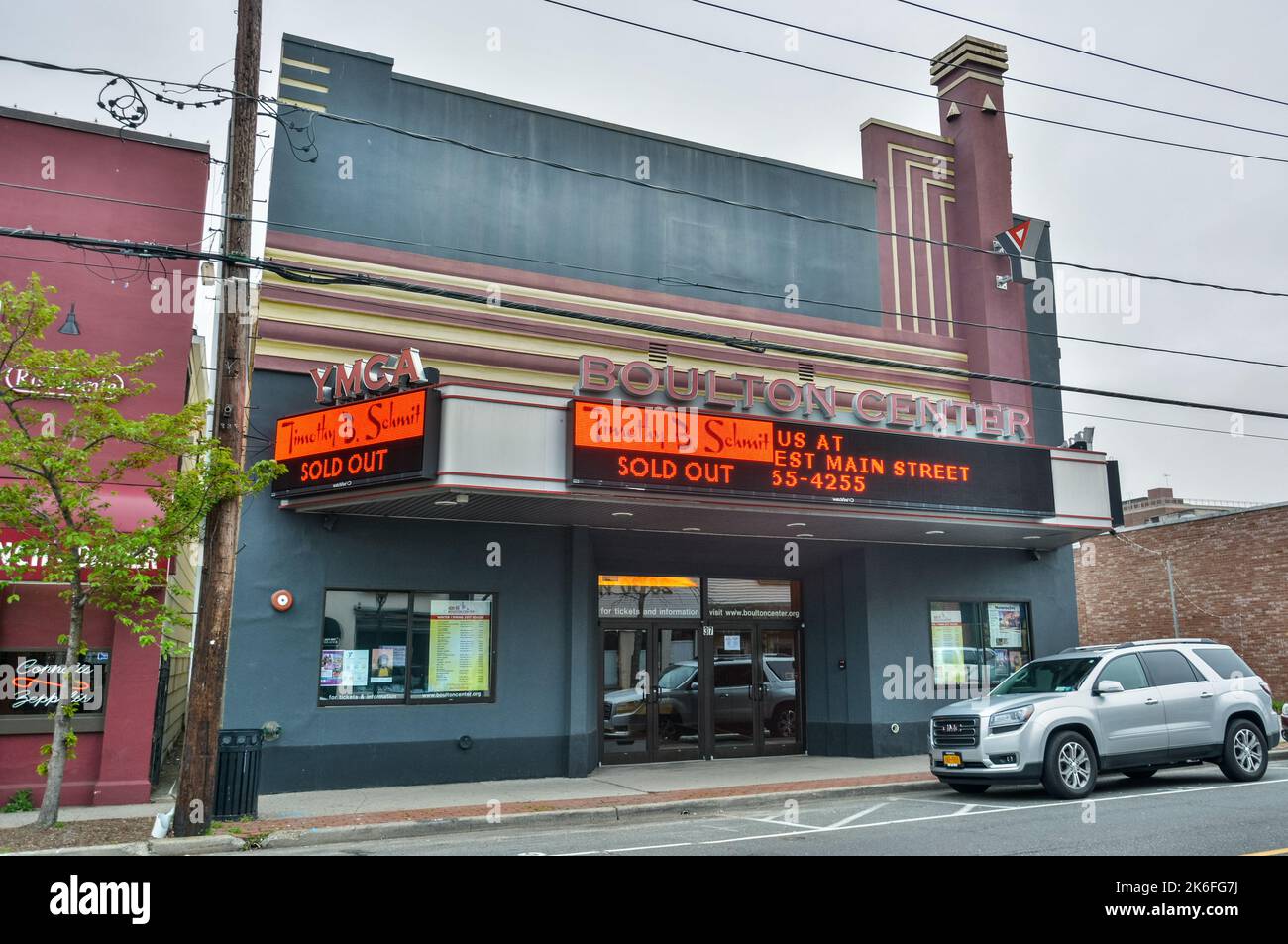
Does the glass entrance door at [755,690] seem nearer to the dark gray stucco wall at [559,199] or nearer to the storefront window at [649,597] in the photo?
the storefront window at [649,597]

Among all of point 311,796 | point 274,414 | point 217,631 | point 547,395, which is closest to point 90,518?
point 217,631

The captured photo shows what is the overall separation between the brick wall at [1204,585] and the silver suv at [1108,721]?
41.8 feet

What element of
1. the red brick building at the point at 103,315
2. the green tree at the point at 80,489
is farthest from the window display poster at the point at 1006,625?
the red brick building at the point at 103,315

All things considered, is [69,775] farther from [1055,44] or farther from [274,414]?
[1055,44]

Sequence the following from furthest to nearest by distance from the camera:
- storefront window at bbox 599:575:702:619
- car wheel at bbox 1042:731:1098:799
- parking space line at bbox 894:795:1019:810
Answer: storefront window at bbox 599:575:702:619 → car wheel at bbox 1042:731:1098:799 → parking space line at bbox 894:795:1019:810

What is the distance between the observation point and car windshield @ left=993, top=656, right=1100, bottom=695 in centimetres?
1331

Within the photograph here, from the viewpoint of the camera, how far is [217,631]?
1098 centimetres

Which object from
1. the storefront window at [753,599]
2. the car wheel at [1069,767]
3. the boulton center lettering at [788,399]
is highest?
the boulton center lettering at [788,399]

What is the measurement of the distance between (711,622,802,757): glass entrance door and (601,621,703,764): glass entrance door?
525 mm

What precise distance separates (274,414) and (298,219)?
10.00 ft

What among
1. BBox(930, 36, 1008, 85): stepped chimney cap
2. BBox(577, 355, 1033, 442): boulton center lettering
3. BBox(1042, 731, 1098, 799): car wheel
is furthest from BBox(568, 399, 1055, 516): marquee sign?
BBox(930, 36, 1008, 85): stepped chimney cap

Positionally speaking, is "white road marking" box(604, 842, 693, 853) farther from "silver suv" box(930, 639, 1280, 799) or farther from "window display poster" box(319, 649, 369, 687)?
"window display poster" box(319, 649, 369, 687)

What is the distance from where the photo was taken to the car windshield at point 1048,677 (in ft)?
43.7

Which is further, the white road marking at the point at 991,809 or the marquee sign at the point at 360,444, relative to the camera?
the marquee sign at the point at 360,444
